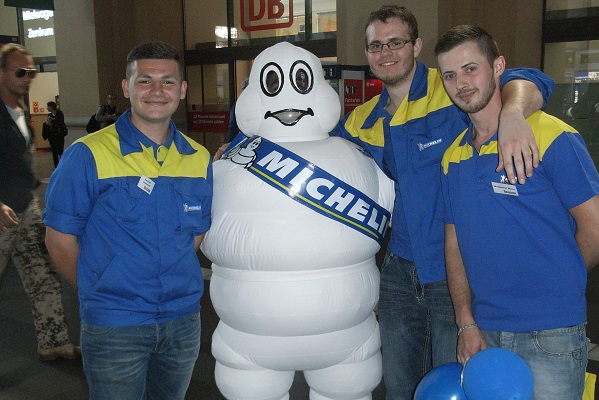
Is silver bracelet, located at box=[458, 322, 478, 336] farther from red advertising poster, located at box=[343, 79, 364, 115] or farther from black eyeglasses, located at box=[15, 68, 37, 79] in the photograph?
red advertising poster, located at box=[343, 79, 364, 115]

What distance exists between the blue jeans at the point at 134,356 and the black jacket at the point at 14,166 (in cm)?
169

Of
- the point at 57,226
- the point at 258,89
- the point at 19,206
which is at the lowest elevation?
the point at 19,206

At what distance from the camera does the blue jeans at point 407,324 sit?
2307 mm

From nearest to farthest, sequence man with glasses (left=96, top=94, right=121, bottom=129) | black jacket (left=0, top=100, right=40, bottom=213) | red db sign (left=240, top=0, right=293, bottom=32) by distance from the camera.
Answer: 1. black jacket (left=0, top=100, right=40, bottom=213)
2. man with glasses (left=96, top=94, right=121, bottom=129)
3. red db sign (left=240, top=0, right=293, bottom=32)

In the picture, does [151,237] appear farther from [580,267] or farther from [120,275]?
[580,267]

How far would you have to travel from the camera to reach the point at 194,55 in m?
13.1

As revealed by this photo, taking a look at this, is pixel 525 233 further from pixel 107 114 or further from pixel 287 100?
pixel 107 114

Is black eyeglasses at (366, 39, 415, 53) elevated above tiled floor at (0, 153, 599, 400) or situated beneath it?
elevated above

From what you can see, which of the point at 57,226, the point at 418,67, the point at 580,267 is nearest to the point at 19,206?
the point at 57,226

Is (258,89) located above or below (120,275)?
above

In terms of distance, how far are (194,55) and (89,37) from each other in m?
2.25

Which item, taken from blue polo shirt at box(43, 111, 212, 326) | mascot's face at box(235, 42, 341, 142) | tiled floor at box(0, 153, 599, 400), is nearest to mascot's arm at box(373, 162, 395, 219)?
mascot's face at box(235, 42, 341, 142)

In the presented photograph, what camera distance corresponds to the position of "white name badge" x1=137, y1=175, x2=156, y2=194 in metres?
2.02

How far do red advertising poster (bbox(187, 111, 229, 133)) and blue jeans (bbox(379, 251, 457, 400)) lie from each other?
10086mm
